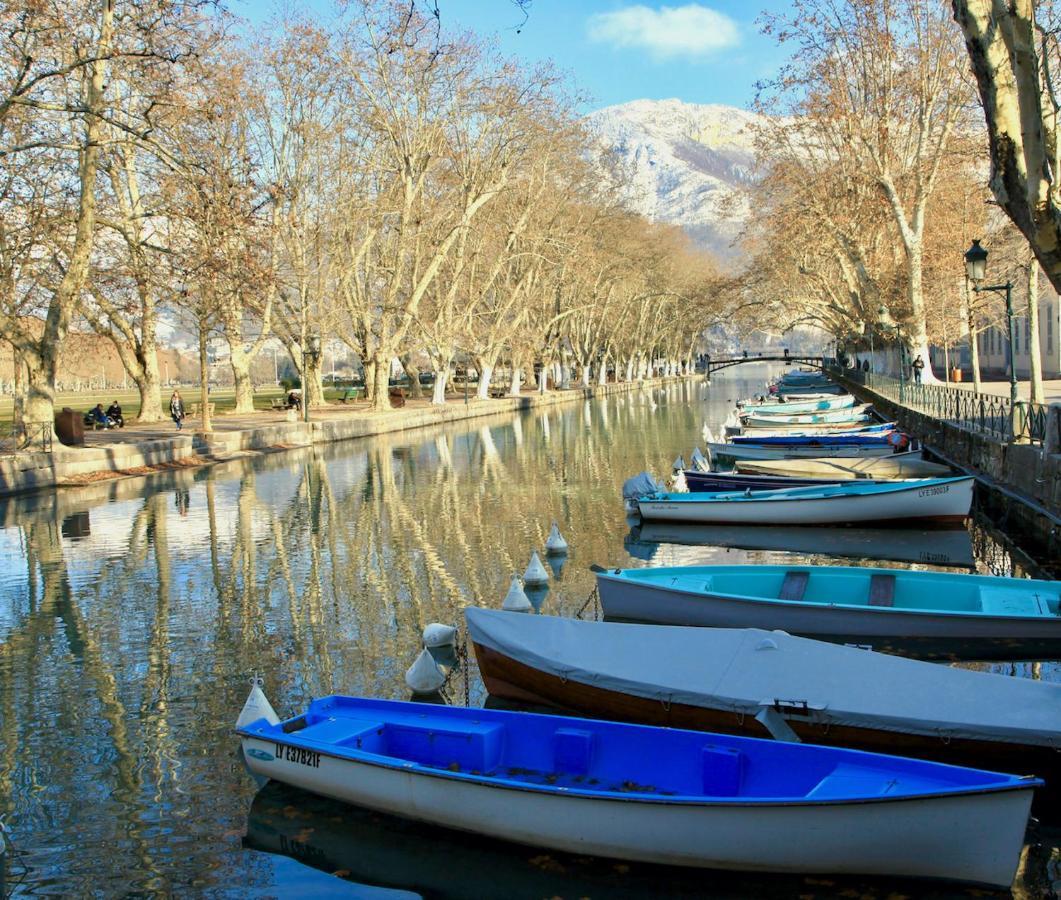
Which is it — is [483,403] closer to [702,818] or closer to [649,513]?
[649,513]

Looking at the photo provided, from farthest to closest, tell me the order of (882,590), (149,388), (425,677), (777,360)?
(777,360), (149,388), (882,590), (425,677)

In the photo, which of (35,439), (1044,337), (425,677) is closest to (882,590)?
(425,677)

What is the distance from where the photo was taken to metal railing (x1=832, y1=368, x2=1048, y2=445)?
1992 centimetres

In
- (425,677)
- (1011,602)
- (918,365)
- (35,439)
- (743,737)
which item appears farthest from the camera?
(918,365)

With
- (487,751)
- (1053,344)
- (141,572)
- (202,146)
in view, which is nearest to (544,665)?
(487,751)

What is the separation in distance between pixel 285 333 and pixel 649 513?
135 ft

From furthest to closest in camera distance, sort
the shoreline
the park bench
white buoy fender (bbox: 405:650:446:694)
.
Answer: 1. the park bench
2. the shoreline
3. white buoy fender (bbox: 405:650:446:694)

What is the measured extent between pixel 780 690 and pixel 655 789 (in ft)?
5.18

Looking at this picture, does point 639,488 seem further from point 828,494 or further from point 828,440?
point 828,440

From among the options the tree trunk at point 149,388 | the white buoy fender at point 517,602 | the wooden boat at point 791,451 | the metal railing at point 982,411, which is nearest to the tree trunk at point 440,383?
the tree trunk at point 149,388

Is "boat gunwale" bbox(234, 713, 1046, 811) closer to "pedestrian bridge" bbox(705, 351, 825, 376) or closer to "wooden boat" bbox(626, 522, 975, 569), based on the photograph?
"wooden boat" bbox(626, 522, 975, 569)

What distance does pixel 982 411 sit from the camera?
78.9 feet

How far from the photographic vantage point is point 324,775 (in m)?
7.39

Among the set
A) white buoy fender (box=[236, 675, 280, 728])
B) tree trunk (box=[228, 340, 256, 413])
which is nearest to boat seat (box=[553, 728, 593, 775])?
white buoy fender (box=[236, 675, 280, 728])
